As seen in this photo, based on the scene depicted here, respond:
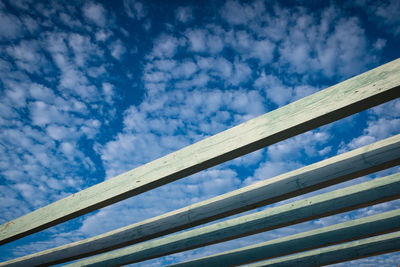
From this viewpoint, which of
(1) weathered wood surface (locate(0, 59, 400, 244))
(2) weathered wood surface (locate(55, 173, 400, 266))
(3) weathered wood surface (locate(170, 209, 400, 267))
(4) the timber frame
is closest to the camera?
(1) weathered wood surface (locate(0, 59, 400, 244))

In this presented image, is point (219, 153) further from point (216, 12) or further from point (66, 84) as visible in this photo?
point (66, 84)

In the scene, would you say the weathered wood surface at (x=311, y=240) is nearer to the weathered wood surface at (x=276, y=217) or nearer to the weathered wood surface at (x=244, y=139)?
the weathered wood surface at (x=276, y=217)

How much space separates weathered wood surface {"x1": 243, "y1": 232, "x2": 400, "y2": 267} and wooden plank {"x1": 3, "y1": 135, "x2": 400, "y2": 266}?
3.18 metres

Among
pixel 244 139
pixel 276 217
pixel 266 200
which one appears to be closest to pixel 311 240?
pixel 276 217

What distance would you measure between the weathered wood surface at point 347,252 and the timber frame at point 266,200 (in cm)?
2

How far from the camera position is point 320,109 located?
154 cm

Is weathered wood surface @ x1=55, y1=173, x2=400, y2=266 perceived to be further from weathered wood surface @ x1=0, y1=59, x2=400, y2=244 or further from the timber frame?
weathered wood surface @ x1=0, y1=59, x2=400, y2=244

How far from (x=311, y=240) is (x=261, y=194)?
2.19 m

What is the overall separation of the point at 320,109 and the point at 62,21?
6792mm

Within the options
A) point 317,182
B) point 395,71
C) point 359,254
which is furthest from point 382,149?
point 359,254

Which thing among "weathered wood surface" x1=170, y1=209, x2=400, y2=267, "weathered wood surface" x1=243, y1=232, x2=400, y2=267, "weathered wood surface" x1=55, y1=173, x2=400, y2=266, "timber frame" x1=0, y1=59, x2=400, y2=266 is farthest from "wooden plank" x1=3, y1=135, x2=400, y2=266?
"weathered wood surface" x1=243, y1=232, x2=400, y2=267

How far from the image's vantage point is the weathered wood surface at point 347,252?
4258 millimetres

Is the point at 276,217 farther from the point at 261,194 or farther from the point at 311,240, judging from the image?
the point at 311,240

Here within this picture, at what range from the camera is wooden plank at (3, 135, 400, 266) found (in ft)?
7.13
